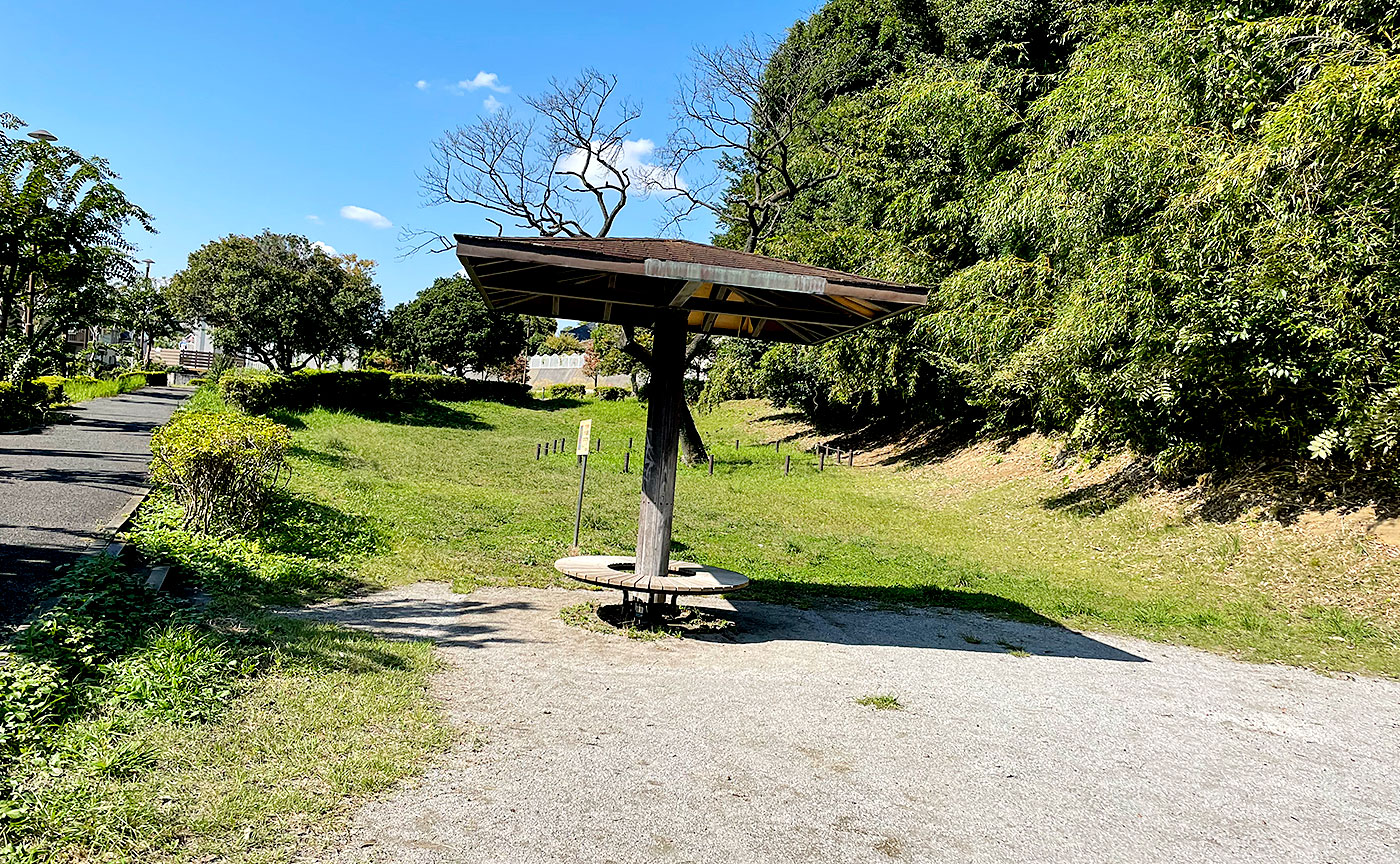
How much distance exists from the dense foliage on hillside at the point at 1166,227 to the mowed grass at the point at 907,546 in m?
1.46

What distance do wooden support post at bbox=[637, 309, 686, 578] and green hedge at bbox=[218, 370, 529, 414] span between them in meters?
13.8

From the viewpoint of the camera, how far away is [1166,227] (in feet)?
32.4

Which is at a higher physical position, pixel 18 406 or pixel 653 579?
pixel 18 406

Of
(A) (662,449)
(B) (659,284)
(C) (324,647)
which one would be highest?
(B) (659,284)

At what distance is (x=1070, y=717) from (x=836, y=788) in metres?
1.99

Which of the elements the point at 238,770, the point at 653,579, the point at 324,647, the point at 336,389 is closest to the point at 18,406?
the point at 336,389

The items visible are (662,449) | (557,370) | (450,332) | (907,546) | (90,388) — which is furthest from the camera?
(557,370)

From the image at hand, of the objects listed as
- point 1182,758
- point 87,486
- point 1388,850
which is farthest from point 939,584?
point 87,486

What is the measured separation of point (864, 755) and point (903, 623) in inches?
136

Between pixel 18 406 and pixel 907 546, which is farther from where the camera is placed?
pixel 18 406

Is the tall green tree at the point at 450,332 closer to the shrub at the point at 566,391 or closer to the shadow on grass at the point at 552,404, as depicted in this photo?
the shrub at the point at 566,391

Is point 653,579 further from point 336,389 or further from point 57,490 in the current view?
point 336,389

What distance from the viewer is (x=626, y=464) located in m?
18.9

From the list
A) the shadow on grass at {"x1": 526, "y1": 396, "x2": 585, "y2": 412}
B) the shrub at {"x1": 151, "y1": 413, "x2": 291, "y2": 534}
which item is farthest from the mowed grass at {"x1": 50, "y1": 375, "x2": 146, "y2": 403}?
the shrub at {"x1": 151, "y1": 413, "x2": 291, "y2": 534}
